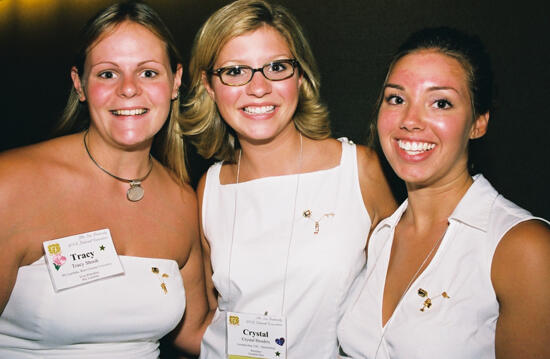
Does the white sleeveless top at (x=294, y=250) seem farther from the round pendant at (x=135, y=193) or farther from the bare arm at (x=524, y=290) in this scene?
the bare arm at (x=524, y=290)

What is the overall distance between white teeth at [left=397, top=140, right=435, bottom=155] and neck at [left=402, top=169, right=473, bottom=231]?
0.65ft

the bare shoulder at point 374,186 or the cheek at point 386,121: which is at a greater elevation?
the cheek at point 386,121

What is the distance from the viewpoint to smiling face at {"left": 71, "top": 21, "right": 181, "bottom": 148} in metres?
1.81

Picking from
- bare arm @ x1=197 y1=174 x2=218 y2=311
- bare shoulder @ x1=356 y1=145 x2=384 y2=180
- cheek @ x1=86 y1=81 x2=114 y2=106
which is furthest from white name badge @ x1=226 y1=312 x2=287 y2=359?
cheek @ x1=86 y1=81 x2=114 y2=106

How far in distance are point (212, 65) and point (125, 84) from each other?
408 millimetres

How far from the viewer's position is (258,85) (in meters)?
1.85

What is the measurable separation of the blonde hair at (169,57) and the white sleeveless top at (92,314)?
63cm

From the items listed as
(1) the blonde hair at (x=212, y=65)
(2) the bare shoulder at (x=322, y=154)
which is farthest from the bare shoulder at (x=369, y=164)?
(1) the blonde hair at (x=212, y=65)

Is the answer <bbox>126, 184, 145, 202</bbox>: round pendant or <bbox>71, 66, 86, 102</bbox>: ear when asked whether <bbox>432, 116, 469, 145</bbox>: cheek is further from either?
<bbox>71, 66, 86, 102</bbox>: ear

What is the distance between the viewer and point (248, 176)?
7.12 ft

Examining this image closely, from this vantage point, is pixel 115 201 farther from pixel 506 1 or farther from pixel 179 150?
pixel 506 1

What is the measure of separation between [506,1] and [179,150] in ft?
8.45

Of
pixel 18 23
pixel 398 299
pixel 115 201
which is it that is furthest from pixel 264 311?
pixel 18 23

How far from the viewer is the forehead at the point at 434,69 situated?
5.00 feet
